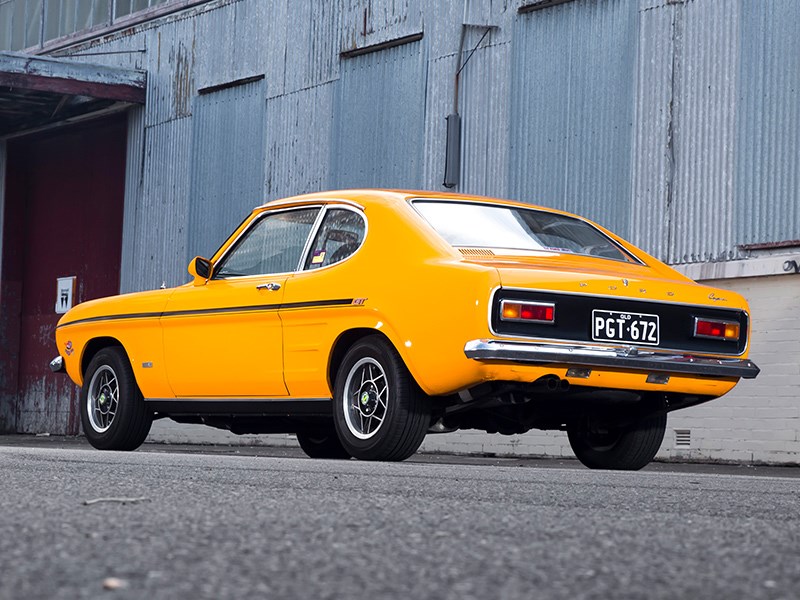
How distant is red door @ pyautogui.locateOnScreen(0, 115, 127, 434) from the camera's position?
23.9 meters

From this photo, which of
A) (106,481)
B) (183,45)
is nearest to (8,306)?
(183,45)

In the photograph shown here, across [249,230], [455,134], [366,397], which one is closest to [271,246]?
[249,230]

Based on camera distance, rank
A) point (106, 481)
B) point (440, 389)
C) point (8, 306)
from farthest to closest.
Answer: point (8, 306) → point (440, 389) → point (106, 481)

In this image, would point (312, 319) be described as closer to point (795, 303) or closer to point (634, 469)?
point (634, 469)

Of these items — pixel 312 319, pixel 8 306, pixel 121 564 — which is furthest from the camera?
pixel 8 306

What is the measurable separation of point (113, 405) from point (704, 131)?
7.34 metres

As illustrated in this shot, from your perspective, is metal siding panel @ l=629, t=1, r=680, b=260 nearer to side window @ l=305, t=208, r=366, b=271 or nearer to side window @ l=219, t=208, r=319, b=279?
side window @ l=219, t=208, r=319, b=279

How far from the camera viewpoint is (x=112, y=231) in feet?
77.9

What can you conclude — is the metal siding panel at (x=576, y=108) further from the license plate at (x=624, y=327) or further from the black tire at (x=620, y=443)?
the license plate at (x=624, y=327)

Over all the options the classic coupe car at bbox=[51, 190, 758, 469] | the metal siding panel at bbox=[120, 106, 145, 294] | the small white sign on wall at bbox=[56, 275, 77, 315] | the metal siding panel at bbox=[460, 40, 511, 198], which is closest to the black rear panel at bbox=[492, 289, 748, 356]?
the classic coupe car at bbox=[51, 190, 758, 469]

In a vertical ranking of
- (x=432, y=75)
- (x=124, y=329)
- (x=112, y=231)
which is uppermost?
(x=432, y=75)

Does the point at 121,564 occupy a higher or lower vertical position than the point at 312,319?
lower

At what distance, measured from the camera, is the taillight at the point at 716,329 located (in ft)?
26.2

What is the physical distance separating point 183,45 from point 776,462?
40.5ft
